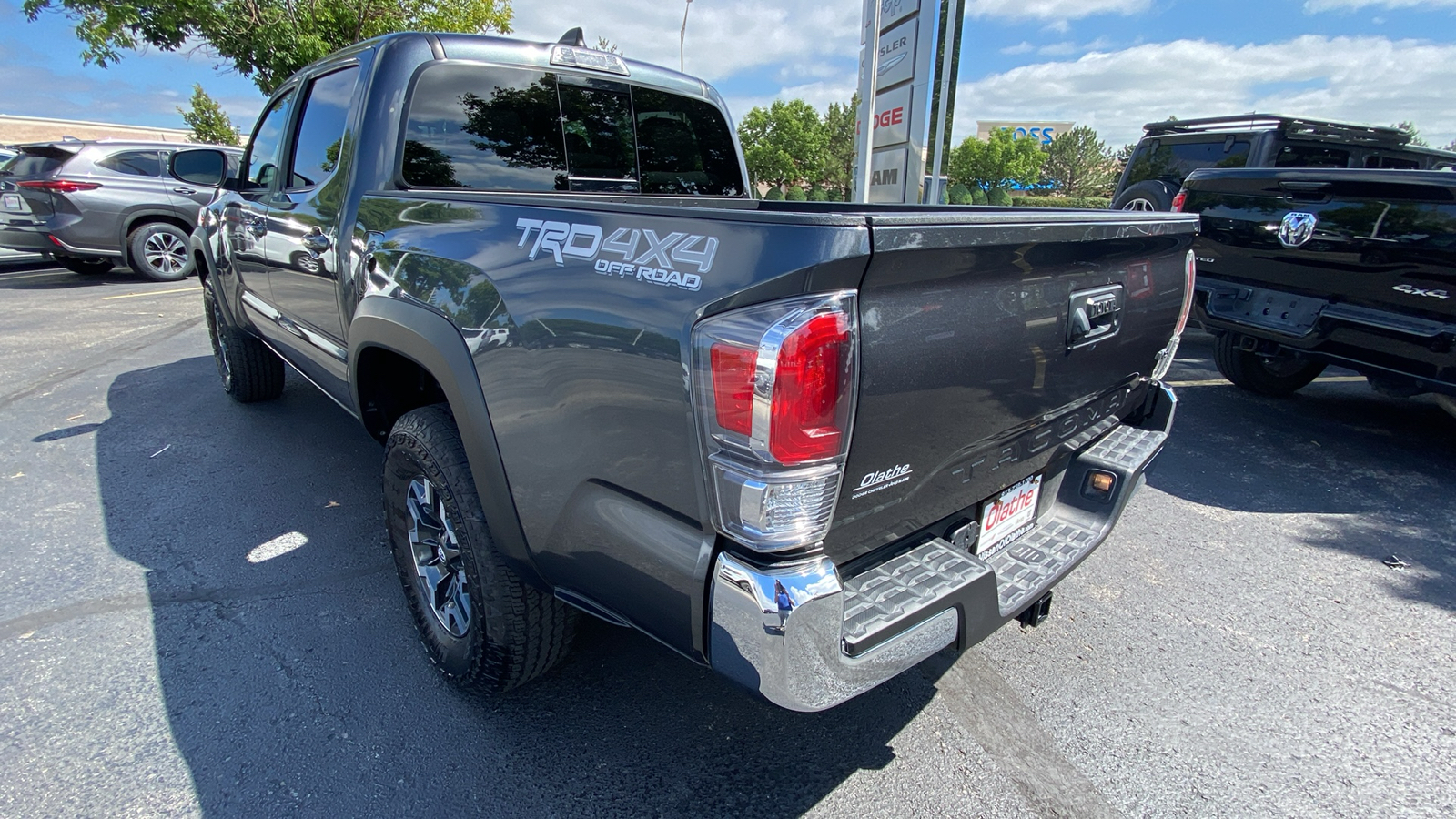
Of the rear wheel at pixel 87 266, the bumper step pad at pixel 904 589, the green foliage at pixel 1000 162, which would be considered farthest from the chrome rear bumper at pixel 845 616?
the green foliage at pixel 1000 162

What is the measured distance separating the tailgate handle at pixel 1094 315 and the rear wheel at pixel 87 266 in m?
13.8

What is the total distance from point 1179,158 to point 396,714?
30.2ft

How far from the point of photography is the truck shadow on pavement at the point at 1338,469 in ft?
11.0

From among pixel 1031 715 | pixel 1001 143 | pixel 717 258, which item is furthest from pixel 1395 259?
pixel 1001 143

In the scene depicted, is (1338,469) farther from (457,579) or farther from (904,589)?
(457,579)

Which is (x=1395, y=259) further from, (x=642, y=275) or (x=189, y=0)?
(x=189, y=0)

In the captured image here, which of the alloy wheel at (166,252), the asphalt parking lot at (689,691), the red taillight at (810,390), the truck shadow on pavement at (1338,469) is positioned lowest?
the truck shadow on pavement at (1338,469)

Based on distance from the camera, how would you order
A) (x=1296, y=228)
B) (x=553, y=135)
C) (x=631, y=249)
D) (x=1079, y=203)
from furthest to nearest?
(x=1079, y=203)
(x=1296, y=228)
(x=553, y=135)
(x=631, y=249)

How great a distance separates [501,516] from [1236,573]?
299 cm

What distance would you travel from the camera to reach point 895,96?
6.83m

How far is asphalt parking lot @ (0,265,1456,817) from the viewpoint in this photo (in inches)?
78.0

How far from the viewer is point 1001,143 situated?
58.6m

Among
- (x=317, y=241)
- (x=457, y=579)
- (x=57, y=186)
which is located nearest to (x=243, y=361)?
(x=317, y=241)

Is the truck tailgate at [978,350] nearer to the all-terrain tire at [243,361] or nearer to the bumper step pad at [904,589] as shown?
the bumper step pad at [904,589]
